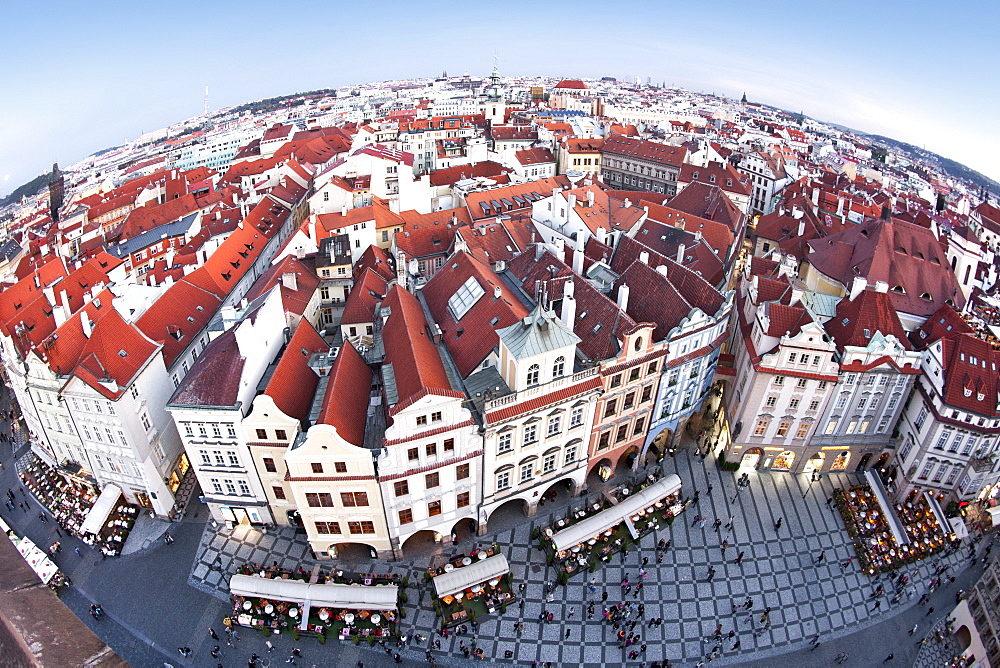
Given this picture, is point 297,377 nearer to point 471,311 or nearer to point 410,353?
point 410,353

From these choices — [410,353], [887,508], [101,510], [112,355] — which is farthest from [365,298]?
[887,508]

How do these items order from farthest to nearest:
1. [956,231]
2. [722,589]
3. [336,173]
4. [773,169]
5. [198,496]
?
[773,169] → [336,173] → [956,231] → [198,496] → [722,589]

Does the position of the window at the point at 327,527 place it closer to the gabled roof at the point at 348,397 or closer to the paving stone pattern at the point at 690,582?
the paving stone pattern at the point at 690,582

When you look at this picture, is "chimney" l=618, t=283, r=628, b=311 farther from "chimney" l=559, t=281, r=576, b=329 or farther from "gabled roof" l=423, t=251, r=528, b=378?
"gabled roof" l=423, t=251, r=528, b=378

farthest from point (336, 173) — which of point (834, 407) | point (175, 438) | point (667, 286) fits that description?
point (834, 407)

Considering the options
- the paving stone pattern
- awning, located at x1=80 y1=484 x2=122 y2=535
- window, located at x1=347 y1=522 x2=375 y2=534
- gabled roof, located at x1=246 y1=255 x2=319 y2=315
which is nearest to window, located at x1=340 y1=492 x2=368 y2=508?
window, located at x1=347 y1=522 x2=375 y2=534

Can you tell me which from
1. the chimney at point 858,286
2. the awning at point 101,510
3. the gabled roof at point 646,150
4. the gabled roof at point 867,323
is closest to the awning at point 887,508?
the gabled roof at point 867,323

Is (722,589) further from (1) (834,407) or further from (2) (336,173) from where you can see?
(2) (336,173)
